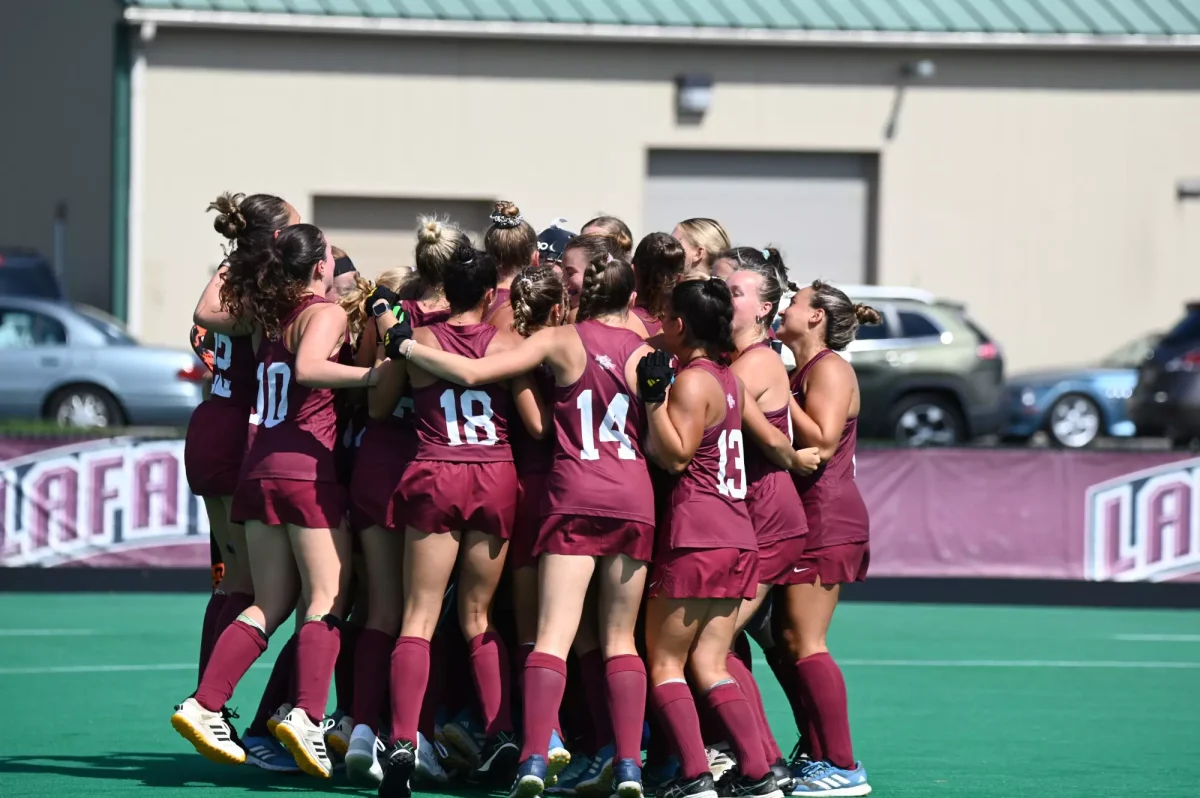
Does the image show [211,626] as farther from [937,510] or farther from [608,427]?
[937,510]

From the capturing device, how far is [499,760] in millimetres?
6285

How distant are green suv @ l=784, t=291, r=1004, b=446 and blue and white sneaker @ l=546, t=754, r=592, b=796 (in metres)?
12.3

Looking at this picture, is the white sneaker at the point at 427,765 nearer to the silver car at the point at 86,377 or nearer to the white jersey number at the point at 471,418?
the white jersey number at the point at 471,418

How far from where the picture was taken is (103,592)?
12859 millimetres

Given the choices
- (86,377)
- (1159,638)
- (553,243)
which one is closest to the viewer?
(553,243)

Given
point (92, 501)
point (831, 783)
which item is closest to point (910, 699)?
point (831, 783)

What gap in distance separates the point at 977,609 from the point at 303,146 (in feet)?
38.1

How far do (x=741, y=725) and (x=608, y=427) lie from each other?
1111mm

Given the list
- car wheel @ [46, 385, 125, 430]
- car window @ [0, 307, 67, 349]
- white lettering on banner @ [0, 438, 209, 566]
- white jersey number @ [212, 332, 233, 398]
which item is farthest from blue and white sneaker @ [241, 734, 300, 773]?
car window @ [0, 307, 67, 349]

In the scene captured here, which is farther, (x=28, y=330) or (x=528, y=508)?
(x=28, y=330)

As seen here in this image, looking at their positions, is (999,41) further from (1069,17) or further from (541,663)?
(541,663)

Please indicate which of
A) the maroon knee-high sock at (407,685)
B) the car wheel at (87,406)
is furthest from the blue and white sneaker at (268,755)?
the car wheel at (87,406)

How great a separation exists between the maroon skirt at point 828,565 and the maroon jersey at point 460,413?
46.9 inches

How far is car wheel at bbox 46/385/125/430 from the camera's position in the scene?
61.9ft
